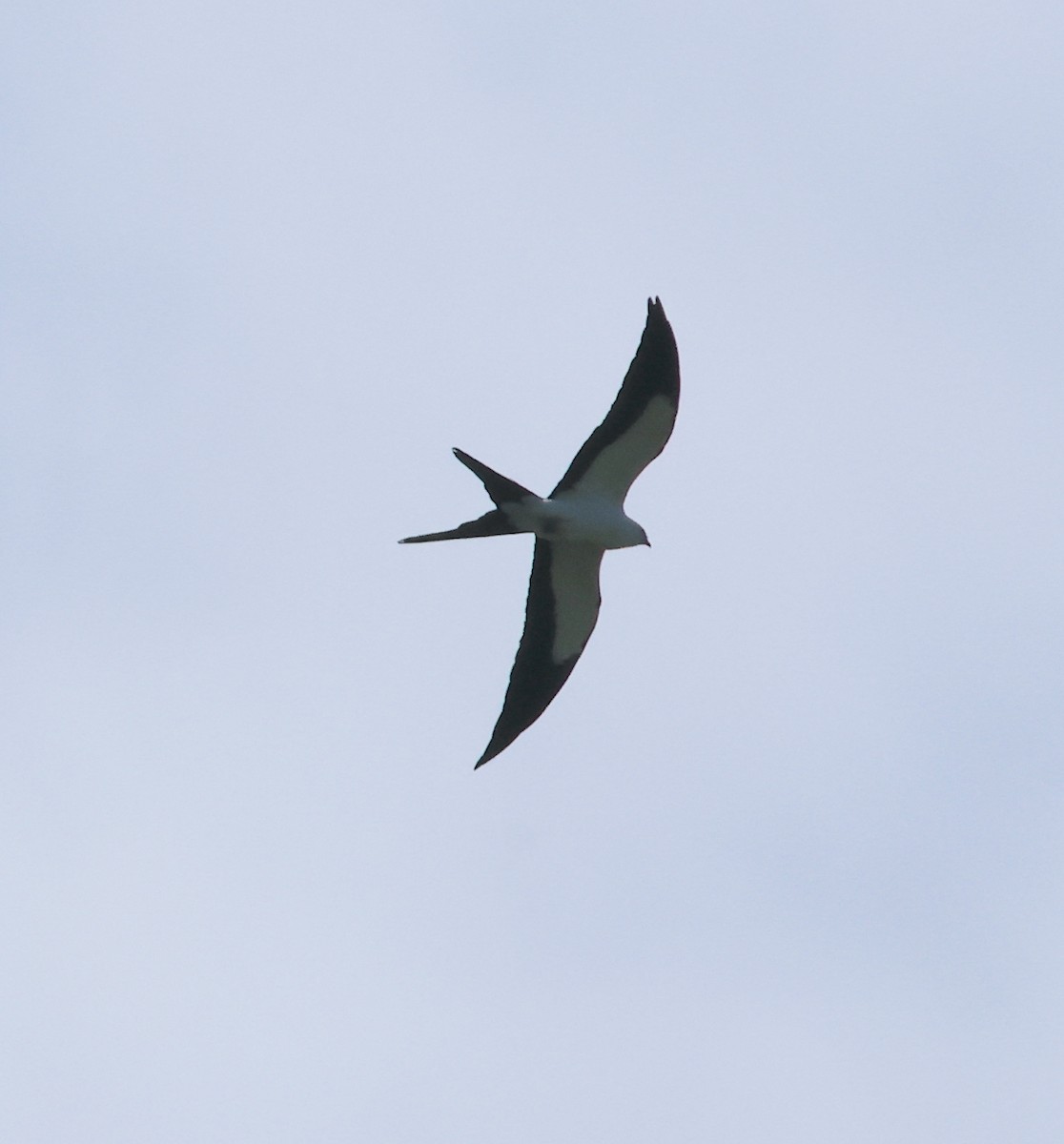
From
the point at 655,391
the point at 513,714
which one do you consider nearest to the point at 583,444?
the point at 655,391

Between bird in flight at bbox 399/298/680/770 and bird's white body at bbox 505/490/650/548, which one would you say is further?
bird's white body at bbox 505/490/650/548

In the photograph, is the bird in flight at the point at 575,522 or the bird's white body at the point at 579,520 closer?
the bird in flight at the point at 575,522

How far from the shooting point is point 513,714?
20984 millimetres

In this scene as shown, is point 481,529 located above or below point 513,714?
above

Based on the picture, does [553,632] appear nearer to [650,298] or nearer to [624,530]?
[624,530]

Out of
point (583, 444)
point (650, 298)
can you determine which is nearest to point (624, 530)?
point (583, 444)

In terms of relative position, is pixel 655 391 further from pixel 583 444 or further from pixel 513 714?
pixel 513 714

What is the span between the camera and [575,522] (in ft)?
68.6

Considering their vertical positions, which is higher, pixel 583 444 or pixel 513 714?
pixel 583 444

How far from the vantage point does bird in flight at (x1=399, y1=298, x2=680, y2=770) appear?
67.4ft

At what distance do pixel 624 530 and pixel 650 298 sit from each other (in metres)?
2.16

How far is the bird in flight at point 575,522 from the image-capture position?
2053 cm

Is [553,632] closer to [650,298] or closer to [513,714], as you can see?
[513,714]

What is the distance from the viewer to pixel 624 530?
20.9 metres
